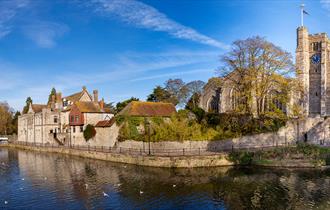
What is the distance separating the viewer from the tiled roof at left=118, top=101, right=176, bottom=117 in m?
40.5

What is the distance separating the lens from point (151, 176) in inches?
998

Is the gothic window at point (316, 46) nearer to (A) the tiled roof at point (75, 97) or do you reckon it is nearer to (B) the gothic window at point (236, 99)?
(B) the gothic window at point (236, 99)

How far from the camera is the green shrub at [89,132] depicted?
4494cm

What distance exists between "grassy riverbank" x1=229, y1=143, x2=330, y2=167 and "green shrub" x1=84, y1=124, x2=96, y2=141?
2300 cm

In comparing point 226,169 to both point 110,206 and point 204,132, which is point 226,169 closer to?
point 204,132

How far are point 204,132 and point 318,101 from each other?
31.4m

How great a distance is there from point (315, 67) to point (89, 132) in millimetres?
43483

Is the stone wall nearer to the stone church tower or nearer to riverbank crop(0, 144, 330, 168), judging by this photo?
riverbank crop(0, 144, 330, 168)

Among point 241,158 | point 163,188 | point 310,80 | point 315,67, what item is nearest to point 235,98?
point 241,158

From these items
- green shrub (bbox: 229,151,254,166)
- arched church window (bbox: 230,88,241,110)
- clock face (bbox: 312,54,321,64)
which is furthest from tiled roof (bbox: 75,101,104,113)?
clock face (bbox: 312,54,321,64)

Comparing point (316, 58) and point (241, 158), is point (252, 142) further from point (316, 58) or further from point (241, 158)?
point (316, 58)

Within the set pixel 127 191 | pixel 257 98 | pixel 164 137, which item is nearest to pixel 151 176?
pixel 127 191

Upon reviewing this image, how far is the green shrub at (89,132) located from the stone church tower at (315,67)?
36.5 meters

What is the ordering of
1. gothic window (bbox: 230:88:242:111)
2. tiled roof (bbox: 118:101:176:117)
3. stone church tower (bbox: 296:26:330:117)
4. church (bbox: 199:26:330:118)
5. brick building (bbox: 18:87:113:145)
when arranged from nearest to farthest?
gothic window (bbox: 230:88:242:111), tiled roof (bbox: 118:101:176:117), brick building (bbox: 18:87:113:145), church (bbox: 199:26:330:118), stone church tower (bbox: 296:26:330:117)
